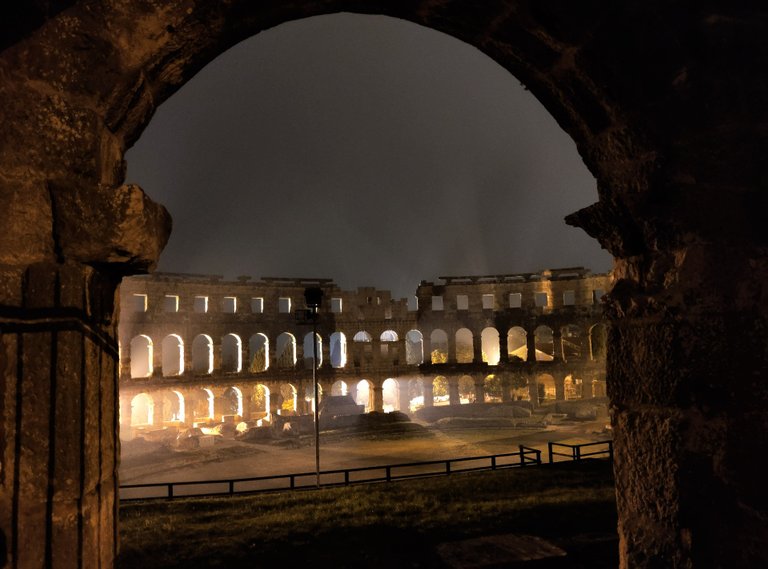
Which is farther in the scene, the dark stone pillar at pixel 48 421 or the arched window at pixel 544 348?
the arched window at pixel 544 348

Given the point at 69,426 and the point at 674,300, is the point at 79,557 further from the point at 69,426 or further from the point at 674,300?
the point at 674,300

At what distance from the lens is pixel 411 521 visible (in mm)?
8641

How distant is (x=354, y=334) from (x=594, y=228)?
1584 inches

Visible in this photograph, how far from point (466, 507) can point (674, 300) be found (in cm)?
746

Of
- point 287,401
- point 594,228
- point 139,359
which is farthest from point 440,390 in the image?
point 594,228

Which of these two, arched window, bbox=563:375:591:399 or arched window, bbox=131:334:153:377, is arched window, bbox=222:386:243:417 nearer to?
arched window, bbox=131:334:153:377

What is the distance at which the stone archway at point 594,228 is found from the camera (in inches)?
97.6

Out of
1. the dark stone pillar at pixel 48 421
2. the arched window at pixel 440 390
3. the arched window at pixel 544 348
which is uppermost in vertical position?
the dark stone pillar at pixel 48 421

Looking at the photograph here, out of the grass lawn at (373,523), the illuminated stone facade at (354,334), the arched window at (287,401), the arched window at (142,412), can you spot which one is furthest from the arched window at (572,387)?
the grass lawn at (373,523)

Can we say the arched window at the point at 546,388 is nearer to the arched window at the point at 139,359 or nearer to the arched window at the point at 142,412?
the arched window at the point at 142,412

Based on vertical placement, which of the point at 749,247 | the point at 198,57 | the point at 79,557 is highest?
the point at 198,57

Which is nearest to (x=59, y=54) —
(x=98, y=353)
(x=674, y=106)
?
(x=98, y=353)

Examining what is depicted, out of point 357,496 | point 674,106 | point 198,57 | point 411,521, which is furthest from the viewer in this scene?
point 357,496

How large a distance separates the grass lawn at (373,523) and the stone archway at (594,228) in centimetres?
322
